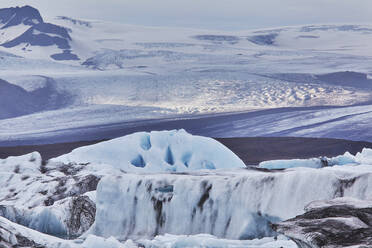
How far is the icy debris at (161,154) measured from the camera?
17.0 metres

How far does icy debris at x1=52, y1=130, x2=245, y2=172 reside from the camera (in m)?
17.0

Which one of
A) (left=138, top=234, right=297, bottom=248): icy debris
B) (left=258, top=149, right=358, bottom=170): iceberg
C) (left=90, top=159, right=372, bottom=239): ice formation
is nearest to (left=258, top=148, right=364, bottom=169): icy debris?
(left=258, top=149, right=358, bottom=170): iceberg


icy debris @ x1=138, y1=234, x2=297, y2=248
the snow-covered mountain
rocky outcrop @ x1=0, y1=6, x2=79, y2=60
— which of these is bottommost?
the snow-covered mountain

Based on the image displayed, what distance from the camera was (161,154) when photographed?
17.5 meters

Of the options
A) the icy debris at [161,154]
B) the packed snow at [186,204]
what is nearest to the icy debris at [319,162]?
the packed snow at [186,204]

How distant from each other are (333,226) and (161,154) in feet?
42.2

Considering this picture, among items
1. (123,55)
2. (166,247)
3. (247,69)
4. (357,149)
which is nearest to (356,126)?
(357,149)

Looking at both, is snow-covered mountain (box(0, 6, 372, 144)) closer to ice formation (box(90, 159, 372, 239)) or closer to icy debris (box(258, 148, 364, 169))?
icy debris (box(258, 148, 364, 169))

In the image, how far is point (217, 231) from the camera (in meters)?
8.02

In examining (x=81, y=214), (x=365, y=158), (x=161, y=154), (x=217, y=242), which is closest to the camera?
(x=217, y=242)

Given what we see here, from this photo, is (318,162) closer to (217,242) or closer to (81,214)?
(81,214)

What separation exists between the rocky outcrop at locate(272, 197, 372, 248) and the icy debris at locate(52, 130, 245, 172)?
11161 mm

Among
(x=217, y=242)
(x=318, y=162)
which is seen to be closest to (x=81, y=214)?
(x=217, y=242)

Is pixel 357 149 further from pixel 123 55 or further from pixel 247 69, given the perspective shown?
pixel 123 55
